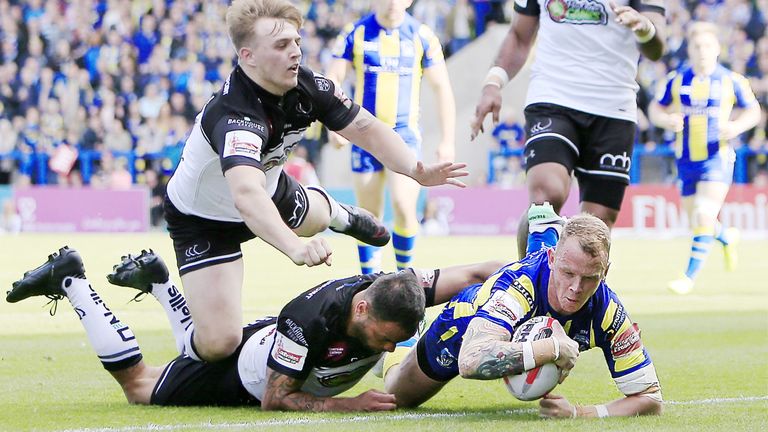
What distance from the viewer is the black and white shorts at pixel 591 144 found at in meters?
7.83

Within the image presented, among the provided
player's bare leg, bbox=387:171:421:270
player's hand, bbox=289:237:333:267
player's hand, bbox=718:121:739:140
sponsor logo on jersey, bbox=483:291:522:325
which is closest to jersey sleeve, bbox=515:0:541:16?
player's bare leg, bbox=387:171:421:270

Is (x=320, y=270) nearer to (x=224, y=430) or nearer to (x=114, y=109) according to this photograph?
(x=224, y=430)

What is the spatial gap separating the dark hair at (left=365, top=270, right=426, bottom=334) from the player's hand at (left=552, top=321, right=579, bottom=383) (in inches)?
26.3

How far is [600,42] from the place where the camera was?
797 centimetres

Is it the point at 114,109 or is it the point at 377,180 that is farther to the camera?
the point at 114,109

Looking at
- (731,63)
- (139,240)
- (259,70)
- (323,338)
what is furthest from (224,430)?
(731,63)

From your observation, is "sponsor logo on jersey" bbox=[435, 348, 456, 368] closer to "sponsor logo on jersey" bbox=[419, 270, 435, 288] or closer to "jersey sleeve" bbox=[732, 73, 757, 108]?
"sponsor logo on jersey" bbox=[419, 270, 435, 288]

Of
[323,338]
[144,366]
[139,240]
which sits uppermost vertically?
[323,338]

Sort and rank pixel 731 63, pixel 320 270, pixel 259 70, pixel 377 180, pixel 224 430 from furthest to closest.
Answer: pixel 731 63, pixel 320 270, pixel 377 180, pixel 259 70, pixel 224 430

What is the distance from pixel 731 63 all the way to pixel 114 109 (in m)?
13.5

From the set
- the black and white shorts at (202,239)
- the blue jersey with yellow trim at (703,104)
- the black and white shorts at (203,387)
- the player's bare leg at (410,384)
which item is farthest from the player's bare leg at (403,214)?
the blue jersey with yellow trim at (703,104)

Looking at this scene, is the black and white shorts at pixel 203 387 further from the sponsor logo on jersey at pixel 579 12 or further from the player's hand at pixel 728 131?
the player's hand at pixel 728 131

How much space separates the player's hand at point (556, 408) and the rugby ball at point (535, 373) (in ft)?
0.28

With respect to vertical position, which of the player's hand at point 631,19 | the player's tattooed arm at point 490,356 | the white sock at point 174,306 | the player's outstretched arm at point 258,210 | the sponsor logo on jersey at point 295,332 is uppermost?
the player's hand at point 631,19
